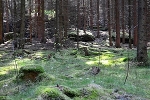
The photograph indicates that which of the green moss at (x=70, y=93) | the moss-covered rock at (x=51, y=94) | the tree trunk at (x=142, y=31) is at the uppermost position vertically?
the tree trunk at (x=142, y=31)

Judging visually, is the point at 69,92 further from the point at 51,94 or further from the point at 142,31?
the point at 142,31

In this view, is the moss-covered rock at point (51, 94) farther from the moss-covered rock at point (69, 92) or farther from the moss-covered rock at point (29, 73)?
the moss-covered rock at point (29, 73)

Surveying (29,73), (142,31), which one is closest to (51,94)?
(29,73)

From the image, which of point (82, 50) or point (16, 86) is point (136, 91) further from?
point (82, 50)

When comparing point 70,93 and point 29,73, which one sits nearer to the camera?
point 70,93

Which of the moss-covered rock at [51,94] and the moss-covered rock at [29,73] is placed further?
the moss-covered rock at [29,73]

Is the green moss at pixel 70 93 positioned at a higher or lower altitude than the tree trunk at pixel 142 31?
lower

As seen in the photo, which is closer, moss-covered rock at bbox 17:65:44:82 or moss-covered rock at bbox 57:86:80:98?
moss-covered rock at bbox 57:86:80:98

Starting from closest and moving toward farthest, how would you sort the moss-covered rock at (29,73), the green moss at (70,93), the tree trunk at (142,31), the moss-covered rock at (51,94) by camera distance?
the moss-covered rock at (51,94)
the green moss at (70,93)
the moss-covered rock at (29,73)
the tree trunk at (142,31)

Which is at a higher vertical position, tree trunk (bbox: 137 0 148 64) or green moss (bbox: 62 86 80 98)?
tree trunk (bbox: 137 0 148 64)

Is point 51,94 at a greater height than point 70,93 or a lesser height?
greater

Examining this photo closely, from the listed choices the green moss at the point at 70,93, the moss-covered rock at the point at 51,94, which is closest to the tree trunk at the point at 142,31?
the green moss at the point at 70,93

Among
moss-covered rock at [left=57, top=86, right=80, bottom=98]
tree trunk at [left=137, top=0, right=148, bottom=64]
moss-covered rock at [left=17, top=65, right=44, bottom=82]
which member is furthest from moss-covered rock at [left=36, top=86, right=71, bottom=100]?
tree trunk at [left=137, top=0, right=148, bottom=64]

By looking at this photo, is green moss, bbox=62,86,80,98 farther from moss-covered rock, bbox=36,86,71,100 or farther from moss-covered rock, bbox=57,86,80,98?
moss-covered rock, bbox=36,86,71,100
